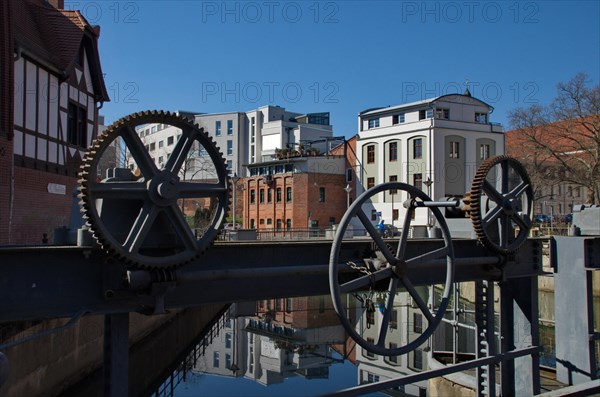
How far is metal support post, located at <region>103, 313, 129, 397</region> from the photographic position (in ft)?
16.3

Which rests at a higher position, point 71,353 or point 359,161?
point 359,161

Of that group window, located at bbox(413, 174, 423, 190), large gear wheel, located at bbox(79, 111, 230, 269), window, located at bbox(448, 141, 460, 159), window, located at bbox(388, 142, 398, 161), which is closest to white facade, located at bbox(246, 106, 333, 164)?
window, located at bbox(388, 142, 398, 161)

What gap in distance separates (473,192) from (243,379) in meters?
15.2

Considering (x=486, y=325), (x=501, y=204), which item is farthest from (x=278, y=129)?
(x=501, y=204)

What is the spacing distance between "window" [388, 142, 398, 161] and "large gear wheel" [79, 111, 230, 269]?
45906mm

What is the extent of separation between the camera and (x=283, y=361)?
21.9 meters

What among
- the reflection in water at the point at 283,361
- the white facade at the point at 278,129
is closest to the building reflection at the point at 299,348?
the reflection in water at the point at 283,361

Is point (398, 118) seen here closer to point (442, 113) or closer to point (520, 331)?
point (442, 113)

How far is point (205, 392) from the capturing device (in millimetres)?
18250

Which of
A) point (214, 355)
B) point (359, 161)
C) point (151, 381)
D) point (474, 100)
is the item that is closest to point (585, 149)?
point (474, 100)

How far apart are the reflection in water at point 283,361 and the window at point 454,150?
2272 cm

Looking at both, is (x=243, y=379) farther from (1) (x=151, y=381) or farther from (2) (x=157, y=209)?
(2) (x=157, y=209)

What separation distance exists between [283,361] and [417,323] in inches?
313

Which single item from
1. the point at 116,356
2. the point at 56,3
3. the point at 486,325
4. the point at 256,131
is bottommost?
the point at 486,325
